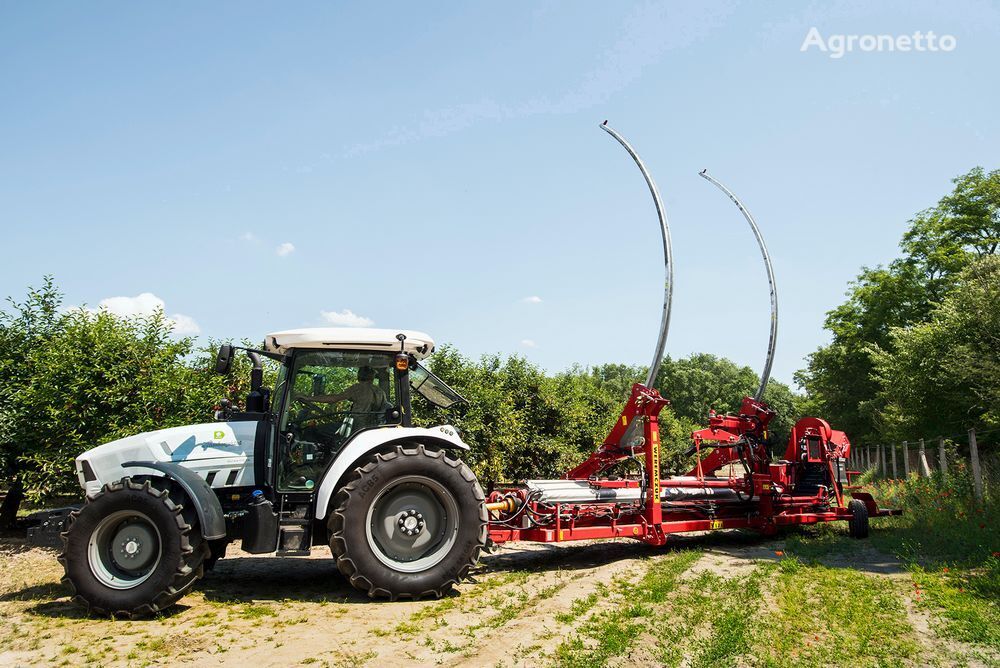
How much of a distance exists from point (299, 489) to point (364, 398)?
113 centimetres

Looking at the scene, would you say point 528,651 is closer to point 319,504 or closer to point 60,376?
point 319,504

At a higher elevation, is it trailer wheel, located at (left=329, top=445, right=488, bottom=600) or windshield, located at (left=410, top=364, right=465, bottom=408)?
windshield, located at (left=410, top=364, right=465, bottom=408)

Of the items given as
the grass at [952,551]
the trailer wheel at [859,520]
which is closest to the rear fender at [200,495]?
the grass at [952,551]

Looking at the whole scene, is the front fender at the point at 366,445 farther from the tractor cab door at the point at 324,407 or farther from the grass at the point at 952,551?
the grass at the point at 952,551

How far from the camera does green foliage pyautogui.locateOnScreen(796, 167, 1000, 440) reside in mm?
19828

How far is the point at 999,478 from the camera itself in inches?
504

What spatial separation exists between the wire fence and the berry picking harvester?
2.97 m

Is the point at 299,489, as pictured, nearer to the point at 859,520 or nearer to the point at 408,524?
the point at 408,524

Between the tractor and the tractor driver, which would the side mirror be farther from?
the tractor driver

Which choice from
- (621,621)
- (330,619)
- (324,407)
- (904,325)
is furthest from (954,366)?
(904,325)

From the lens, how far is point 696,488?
938 cm

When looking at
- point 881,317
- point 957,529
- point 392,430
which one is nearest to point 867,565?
point 957,529

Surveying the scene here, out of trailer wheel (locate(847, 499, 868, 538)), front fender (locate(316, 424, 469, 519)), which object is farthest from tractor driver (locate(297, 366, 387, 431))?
trailer wheel (locate(847, 499, 868, 538))

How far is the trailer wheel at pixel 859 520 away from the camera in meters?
9.74
